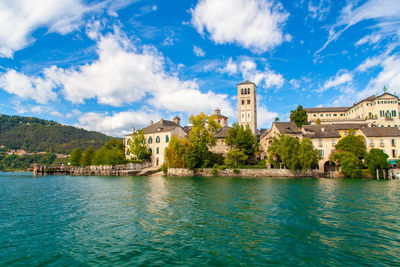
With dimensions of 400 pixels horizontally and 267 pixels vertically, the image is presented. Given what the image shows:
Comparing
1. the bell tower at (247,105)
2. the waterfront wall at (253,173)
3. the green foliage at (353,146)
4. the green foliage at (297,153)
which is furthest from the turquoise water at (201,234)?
the bell tower at (247,105)

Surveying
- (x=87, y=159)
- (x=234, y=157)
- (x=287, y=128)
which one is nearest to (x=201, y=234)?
(x=234, y=157)

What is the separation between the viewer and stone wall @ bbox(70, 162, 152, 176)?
63.4 m

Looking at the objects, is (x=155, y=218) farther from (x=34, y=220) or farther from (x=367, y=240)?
(x=367, y=240)

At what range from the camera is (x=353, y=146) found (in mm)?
49406

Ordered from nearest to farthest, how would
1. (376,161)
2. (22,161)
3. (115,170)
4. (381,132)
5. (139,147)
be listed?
(376,161), (381,132), (115,170), (139,147), (22,161)

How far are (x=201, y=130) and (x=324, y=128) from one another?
3018 cm

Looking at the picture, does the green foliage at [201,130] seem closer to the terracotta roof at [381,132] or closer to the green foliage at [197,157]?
the green foliage at [197,157]

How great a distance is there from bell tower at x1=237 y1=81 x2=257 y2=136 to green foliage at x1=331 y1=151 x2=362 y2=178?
29.1m

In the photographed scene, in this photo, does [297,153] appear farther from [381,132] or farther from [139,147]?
[139,147]

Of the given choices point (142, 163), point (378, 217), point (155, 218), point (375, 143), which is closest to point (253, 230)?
point (155, 218)

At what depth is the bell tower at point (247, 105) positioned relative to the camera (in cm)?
7325

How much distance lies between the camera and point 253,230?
11.9m

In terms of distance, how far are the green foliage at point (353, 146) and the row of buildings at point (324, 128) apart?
8.33 feet

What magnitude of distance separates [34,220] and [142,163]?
55692 millimetres
